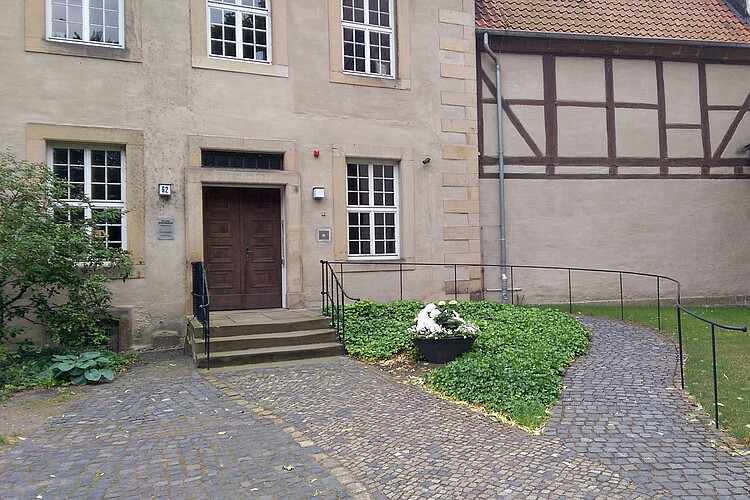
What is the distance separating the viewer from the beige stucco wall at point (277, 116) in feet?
29.9

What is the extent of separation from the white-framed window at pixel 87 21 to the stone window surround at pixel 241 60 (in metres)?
1.09

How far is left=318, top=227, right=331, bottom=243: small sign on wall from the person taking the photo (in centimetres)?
1058

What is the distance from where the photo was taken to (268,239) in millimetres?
10641

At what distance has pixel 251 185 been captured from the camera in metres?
10.2

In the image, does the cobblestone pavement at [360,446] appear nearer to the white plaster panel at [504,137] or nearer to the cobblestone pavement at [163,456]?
the cobblestone pavement at [163,456]

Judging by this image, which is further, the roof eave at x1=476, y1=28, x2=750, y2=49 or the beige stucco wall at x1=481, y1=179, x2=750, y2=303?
the beige stucco wall at x1=481, y1=179, x2=750, y2=303

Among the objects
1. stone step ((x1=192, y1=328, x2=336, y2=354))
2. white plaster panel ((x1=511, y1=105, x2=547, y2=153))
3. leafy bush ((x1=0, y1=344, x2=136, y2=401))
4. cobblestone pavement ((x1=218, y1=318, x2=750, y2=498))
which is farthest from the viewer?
white plaster panel ((x1=511, y1=105, x2=547, y2=153))

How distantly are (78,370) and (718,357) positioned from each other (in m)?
8.00

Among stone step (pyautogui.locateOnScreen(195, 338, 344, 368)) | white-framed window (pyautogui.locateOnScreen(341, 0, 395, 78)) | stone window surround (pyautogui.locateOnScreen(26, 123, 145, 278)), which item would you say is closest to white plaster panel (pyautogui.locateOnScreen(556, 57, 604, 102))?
white-framed window (pyautogui.locateOnScreen(341, 0, 395, 78))

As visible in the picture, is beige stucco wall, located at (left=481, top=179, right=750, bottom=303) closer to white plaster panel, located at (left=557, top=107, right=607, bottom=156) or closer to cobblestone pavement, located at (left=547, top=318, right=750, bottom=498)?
white plaster panel, located at (left=557, top=107, right=607, bottom=156)

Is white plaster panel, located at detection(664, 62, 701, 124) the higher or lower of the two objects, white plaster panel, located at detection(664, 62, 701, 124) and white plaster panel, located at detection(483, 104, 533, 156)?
the higher

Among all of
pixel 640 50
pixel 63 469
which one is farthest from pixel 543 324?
pixel 640 50

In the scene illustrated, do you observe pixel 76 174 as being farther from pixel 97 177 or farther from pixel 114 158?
pixel 114 158

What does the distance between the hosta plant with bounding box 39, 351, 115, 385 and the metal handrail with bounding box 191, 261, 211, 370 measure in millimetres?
1146
